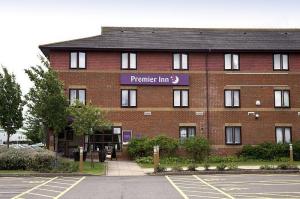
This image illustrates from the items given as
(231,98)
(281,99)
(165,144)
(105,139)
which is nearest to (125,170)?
(165,144)

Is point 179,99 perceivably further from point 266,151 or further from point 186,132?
point 266,151

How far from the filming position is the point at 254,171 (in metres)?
26.5

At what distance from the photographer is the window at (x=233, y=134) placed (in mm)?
38219

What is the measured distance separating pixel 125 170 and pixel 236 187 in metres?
10.6

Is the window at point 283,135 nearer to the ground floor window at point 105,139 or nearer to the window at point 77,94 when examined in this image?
the ground floor window at point 105,139

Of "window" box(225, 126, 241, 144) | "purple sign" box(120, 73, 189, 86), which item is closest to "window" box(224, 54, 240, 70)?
"purple sign" box(120, 73, 189, 86)

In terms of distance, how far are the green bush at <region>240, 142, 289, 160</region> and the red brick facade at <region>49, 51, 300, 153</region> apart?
1.28 meters

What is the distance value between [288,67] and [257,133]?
5.60 meters

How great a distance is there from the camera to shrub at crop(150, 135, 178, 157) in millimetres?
35719

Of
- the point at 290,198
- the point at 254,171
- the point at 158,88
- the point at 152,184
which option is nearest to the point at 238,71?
the point at 158,88

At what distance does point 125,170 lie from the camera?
94.6ft

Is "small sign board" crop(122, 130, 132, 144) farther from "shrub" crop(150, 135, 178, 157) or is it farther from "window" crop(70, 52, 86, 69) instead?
"window" crop(70, 52, 86, 69)

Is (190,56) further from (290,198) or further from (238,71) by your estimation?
(290,198)

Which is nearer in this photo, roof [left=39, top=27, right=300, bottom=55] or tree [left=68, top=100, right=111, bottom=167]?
tree [left=68, top=100, right=111, bottom=167]
